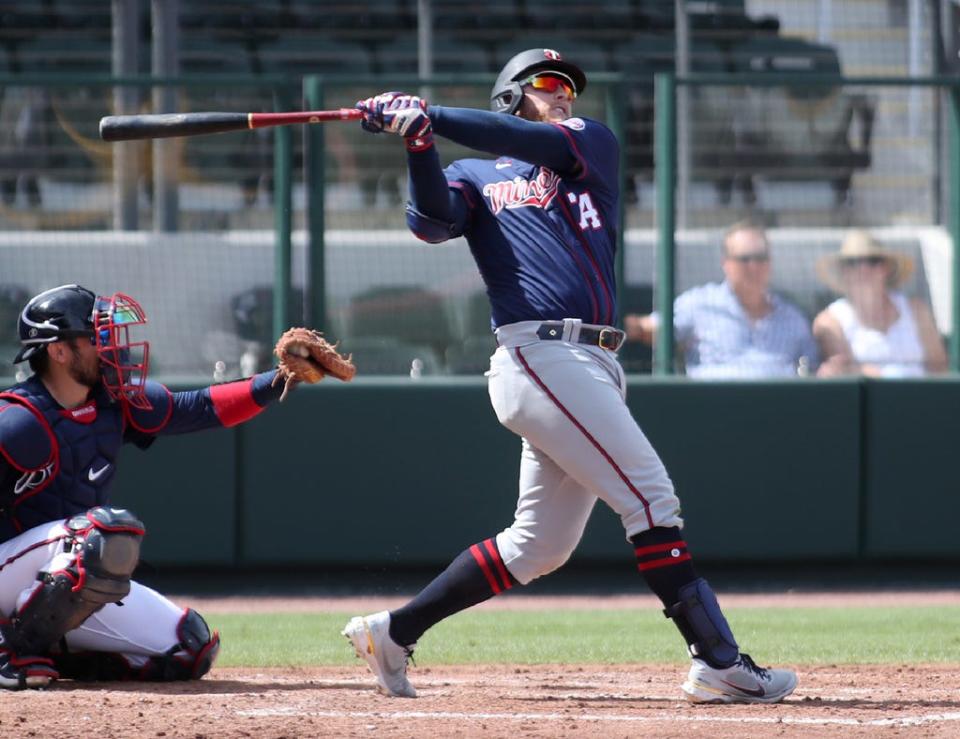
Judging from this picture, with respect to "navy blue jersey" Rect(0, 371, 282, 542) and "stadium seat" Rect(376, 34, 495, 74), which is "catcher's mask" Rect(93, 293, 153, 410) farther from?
"stadium seat" Rect(376, 34, 495, 74)

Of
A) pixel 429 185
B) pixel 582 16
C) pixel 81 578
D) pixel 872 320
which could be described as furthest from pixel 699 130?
pixel 582 16

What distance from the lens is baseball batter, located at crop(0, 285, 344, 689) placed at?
4.07 metres

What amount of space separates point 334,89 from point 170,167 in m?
0.83

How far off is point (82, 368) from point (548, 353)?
1.30 metres

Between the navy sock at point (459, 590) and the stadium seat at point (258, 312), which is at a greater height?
the stadium seat at point (258, 312)

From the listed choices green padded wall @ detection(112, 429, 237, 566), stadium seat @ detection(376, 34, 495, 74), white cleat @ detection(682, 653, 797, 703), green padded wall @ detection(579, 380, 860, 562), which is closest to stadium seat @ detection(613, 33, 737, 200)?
green padded wall @ detection(579, 380, 860, 562)

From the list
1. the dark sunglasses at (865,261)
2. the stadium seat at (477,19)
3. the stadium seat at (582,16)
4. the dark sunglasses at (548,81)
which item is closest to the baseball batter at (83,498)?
the dark sunglasses at (548,81)

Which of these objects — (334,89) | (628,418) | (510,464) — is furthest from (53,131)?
(628,418)

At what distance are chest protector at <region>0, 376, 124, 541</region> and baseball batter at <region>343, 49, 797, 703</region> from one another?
0.85 metres

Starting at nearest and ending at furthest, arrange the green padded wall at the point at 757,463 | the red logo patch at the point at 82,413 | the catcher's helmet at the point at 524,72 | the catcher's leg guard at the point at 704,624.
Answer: the catcher's leg guard at the point at 704,624
the catcher's helmet at the point at 524,72
the red logo patch at the point at 82,413
the green padded wall at the point at 757,463

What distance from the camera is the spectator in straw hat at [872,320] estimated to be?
733 cm

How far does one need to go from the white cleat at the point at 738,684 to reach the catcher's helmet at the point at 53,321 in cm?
187

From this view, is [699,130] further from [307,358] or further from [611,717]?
[611,717]

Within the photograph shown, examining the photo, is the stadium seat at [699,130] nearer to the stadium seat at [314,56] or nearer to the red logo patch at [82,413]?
the red logo patch at [82,413]
